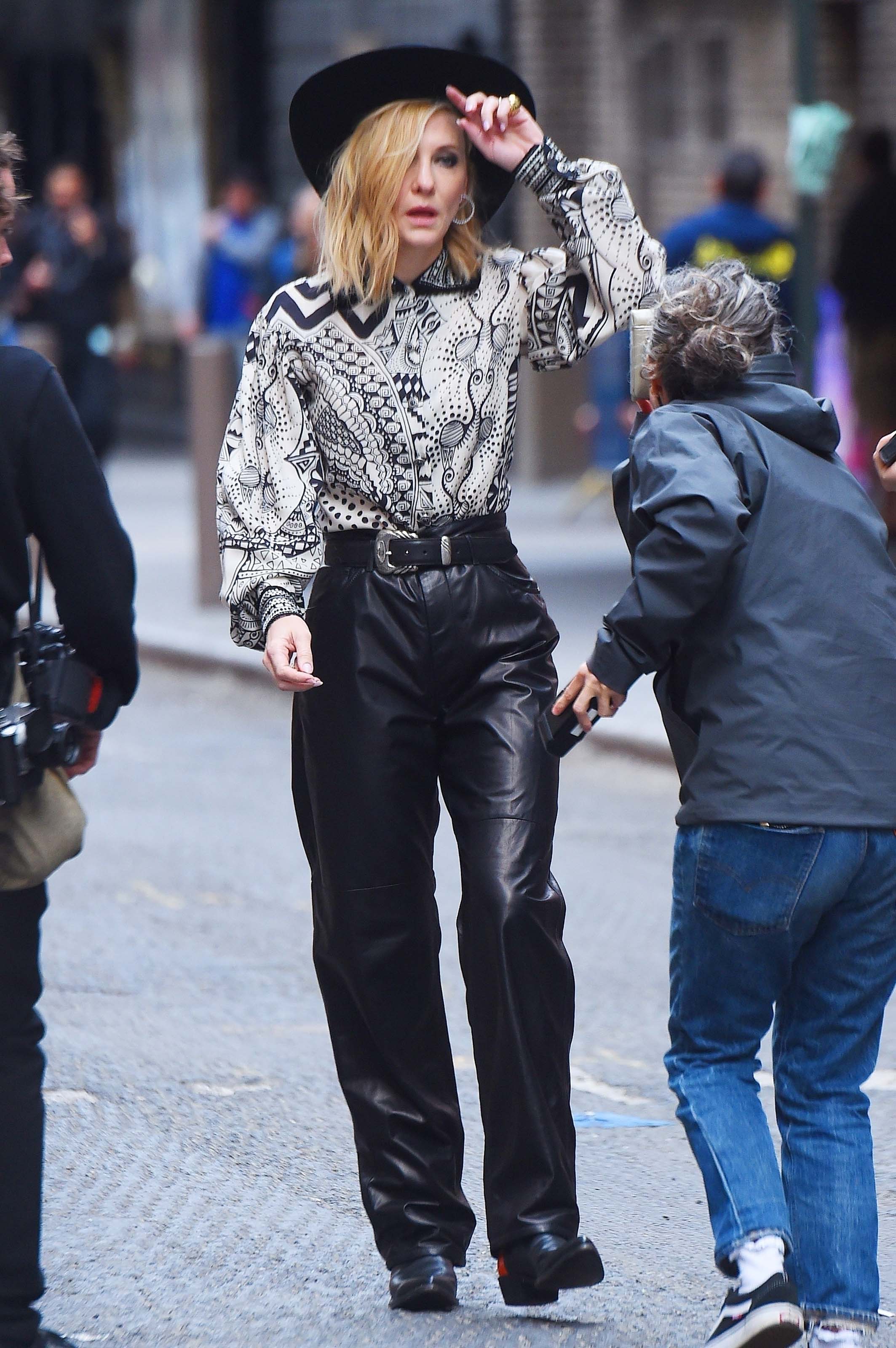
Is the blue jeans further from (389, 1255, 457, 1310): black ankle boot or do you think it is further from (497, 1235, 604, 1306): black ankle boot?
(389, 1255, 457, 1310): black ankle boot

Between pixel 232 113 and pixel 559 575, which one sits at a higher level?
pixel 232 113

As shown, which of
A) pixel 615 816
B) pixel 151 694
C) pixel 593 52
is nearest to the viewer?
pixel 615 816

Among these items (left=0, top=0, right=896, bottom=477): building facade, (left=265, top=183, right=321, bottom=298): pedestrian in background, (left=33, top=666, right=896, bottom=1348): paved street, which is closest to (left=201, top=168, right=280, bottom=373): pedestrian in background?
(left=265, top=183, right=321, bottom=298): pedestrian in background

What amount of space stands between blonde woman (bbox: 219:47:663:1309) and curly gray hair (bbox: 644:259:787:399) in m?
0.35

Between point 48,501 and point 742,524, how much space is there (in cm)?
98

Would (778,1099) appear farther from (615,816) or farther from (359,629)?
(615,816)

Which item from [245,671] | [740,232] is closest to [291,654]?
[245,671]

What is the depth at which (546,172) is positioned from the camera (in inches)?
151

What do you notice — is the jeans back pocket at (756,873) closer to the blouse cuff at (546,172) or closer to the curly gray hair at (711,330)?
the curly gray hair at (711,330)

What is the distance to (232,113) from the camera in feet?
74.5

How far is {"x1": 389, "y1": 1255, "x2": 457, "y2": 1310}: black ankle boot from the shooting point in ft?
12.2

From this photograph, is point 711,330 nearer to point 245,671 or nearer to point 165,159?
point 245,671

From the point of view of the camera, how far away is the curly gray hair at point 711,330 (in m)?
3.42

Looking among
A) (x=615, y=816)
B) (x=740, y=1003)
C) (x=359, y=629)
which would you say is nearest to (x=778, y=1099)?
(x=740, y=1003)
